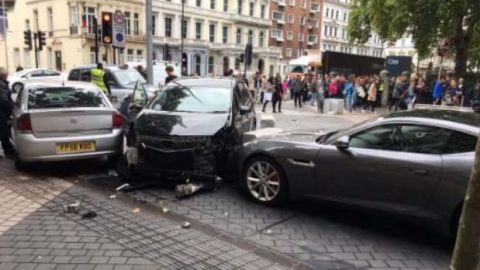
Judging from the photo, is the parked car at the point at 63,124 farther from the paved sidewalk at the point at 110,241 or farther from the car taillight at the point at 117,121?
the paved sidewalk at the point at 110,241

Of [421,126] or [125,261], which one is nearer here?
[125,261]

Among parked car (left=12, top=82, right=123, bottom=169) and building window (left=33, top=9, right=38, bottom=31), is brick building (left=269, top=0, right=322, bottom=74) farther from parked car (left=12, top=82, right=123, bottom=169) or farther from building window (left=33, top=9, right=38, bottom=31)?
parked car (left=12, top=82, right=123, bottom=169)

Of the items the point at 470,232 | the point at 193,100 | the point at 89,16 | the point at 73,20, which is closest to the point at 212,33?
the point at 89,16

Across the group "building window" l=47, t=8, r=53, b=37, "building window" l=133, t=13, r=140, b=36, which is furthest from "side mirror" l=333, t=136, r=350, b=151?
"building window" l=47, t=8, r=53, b=37

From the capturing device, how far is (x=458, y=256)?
2.39 metres

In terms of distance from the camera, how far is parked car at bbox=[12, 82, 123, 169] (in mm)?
6691

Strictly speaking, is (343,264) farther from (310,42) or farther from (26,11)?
(310,42)

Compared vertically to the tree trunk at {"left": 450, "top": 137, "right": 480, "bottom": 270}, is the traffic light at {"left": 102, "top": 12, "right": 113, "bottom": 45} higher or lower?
higher

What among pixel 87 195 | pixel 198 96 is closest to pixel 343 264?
pixel 87 195

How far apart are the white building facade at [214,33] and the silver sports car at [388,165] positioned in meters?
43.7

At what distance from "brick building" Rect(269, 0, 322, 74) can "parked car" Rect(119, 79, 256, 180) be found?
64298mm

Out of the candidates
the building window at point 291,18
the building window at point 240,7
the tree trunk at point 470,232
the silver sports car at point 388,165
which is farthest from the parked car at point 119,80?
the building window at point 291,18

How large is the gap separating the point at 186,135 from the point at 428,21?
20908 mm

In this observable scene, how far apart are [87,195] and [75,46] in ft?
139
